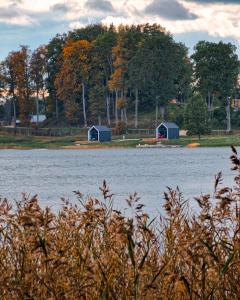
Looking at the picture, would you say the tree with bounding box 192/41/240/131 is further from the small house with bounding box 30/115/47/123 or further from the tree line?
the small house with bounding box 30/115/47/123

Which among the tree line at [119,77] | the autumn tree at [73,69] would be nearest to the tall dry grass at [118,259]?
the tree line at [119,77]

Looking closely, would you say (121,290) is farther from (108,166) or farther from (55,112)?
(55,112)

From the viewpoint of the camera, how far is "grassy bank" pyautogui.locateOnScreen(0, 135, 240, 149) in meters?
125

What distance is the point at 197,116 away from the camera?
123375mm

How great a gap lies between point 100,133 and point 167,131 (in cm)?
1204

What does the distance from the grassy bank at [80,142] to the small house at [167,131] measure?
3.11 feet

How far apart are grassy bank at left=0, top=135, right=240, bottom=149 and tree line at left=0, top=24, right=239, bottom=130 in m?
4.31

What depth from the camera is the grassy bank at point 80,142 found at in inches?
4904

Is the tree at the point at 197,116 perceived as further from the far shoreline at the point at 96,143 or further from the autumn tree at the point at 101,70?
the autumn tree at the point at 101,70

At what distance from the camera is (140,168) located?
273 ft

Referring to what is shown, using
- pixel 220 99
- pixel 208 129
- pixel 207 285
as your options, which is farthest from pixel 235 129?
pixel 207 285

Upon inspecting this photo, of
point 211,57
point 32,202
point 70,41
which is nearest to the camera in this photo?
point 32,202

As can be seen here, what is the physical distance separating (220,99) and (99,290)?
14117 centimetres

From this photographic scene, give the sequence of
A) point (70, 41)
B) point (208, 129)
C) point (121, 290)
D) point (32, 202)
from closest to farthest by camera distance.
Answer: point (32, 202), point (121, 290), point (208, 129), point (70, 41)
